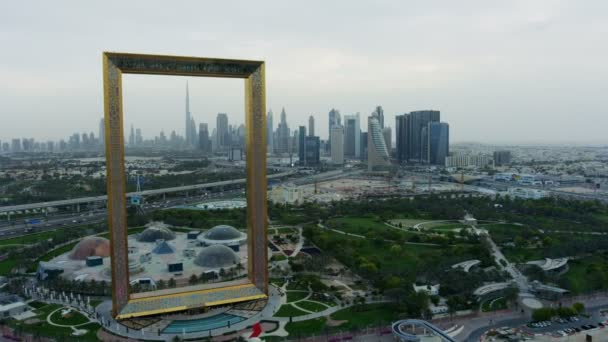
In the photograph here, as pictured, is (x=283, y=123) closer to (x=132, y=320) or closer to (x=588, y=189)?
(x=588, y=189)

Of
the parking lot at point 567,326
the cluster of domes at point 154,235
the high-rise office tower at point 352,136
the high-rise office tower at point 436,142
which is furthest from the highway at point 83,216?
the high-rise office tower at point 352,136

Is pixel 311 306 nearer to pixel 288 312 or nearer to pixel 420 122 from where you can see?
pixel 288 312

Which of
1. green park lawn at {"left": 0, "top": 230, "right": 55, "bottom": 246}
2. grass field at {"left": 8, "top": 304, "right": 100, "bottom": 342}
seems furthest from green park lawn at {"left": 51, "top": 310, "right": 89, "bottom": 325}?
green park lawn at {"left": 0, "top": 230, "right": 55, "bottom": 246}

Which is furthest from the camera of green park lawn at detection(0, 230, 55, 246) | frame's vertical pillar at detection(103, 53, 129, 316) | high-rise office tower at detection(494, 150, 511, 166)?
high-rise office tower at detection(494, 150, 511, 166)

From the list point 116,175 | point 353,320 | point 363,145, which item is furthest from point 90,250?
point 363,145

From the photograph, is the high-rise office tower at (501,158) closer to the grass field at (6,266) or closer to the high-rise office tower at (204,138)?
the high-rise office tower at (204,138)

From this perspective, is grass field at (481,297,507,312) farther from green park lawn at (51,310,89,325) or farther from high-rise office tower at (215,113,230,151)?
high-rise office tower at (215,113,230,151)

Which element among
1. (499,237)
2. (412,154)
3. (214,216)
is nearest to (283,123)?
(412,154)
